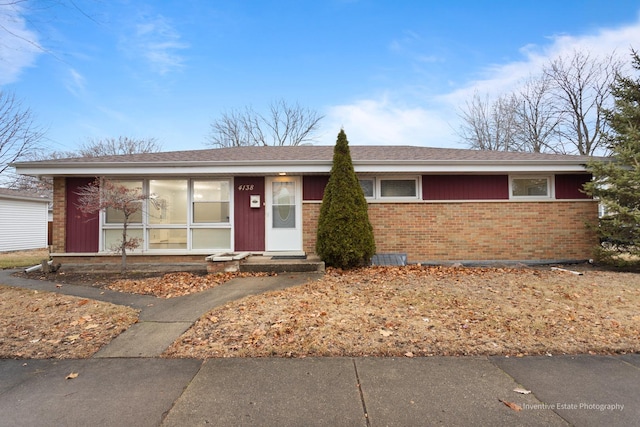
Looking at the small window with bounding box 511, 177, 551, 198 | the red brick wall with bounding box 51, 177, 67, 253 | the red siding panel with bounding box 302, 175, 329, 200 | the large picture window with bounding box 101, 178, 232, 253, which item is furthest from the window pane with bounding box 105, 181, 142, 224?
the small window with bounding box 511, 177, 551, 198

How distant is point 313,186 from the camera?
28.1ft

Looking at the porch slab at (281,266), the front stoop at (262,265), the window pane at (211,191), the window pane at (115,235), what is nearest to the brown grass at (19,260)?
the window pane at (115,235)

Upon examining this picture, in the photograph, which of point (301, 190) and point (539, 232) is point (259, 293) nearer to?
point (301, 190)

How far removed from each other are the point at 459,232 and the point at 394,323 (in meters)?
5.50

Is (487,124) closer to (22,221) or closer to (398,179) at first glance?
(398,179)

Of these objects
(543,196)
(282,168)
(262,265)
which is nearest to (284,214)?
(282,168)

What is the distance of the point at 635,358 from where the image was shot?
3.14 m

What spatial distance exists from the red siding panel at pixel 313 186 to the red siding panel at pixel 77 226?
5679 millimetres

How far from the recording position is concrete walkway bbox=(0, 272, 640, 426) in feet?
7.26

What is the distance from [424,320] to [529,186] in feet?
22.4

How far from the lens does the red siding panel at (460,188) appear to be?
28.1ft

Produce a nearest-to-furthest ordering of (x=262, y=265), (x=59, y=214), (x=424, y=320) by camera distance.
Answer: (x=424, y=320)
(x=262, y=265)
(x=59, y=214)

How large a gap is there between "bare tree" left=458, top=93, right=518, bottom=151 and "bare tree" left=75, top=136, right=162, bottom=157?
29836mm

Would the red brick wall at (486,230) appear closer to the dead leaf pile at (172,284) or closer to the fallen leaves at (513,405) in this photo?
the dead leaf pile at (172,284)
